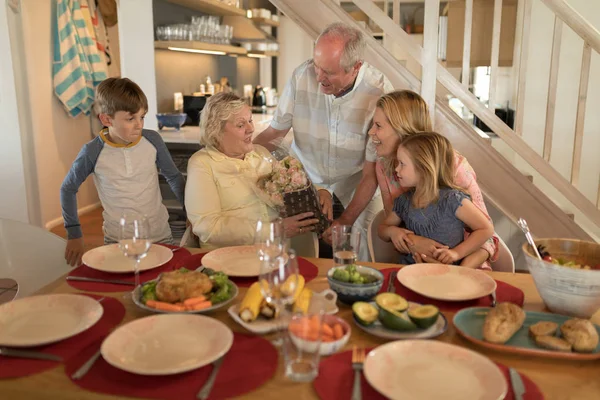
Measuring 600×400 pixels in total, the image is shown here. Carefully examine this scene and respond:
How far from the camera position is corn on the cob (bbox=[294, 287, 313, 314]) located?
1.11 meters

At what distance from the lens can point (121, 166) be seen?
232 centimetres

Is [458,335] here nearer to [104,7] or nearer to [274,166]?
[274,166]

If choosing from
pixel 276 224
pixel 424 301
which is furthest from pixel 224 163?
pixel 424 301

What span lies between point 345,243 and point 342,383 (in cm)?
50

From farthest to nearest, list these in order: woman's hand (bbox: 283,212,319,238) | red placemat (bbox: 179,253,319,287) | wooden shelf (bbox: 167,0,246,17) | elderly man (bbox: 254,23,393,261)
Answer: wooden shelf (bbox: 167,0,246,17)
elderly man (bbox: 254,23,393,261)
woman's hand (bbox: 283,212,319,238)
red placemat (bbox: 179,253,319,287)

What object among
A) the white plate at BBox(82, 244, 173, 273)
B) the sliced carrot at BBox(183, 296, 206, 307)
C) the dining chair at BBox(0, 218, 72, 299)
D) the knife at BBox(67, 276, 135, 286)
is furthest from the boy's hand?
the sliced carrot at BBox(183, 296, 206, 307)

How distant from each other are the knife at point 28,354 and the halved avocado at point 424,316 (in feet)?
2.54

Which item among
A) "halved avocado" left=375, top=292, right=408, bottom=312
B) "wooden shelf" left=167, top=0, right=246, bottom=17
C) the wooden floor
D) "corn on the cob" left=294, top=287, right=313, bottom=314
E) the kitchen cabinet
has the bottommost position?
the wooden floor

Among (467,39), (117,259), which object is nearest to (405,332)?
(117,259)

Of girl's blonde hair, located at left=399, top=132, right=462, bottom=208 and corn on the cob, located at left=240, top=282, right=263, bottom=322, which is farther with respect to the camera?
girl's blonde hair, located at left=399, top=132, right=462, bottom=208

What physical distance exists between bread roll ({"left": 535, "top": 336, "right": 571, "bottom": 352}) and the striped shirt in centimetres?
144

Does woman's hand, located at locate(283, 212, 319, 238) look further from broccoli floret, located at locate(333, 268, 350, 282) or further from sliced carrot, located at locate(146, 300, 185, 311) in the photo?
sliced carrot, located at locate(146, 300, 185, 311)

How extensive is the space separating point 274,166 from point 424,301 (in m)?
0.81

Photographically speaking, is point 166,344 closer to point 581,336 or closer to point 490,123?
point 581,336
